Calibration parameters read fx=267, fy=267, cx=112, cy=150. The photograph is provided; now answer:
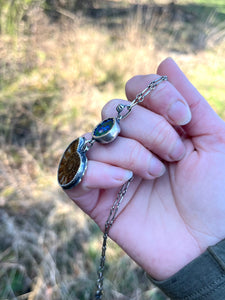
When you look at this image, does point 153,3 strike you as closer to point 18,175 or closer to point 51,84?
point 51,84

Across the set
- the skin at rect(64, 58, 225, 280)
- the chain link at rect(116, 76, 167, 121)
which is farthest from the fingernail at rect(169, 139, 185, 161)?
the chain link at rect(116, 76, 167, 121)

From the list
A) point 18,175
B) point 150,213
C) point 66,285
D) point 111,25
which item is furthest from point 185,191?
point 111,25

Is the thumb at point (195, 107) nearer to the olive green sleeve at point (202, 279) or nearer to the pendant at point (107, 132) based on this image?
the pendant at point (107, 132)

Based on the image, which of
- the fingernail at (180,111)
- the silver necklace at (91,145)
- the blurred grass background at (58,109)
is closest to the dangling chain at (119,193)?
the silver necklace at (91,145)

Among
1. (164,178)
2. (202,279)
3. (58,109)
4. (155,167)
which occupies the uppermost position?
(155,167)

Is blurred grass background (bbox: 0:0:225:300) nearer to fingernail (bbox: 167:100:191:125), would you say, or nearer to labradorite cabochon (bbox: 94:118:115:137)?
labradorite cabochon (bbox: 94:118:115:137)

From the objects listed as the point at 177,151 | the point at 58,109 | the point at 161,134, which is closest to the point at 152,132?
the point at 161,134

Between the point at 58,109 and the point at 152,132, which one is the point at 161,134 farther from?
the point at 58,109
